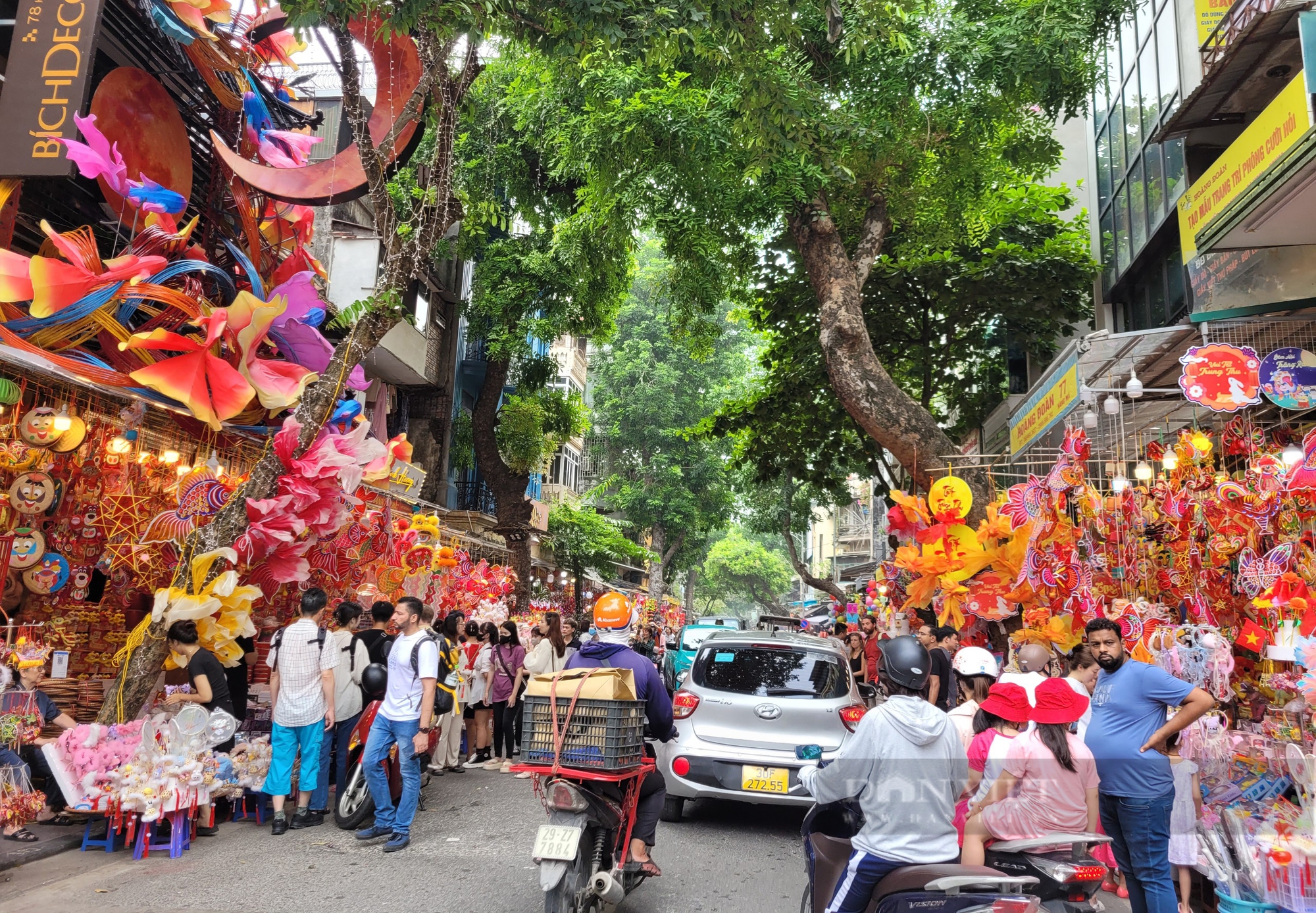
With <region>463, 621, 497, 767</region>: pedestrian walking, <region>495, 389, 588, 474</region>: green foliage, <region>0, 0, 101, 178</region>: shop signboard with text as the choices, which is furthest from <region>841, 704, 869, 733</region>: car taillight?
<region>495, 389, 588, 474</region>: green foliage

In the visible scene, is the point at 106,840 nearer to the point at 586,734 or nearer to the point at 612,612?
the point at 586,734

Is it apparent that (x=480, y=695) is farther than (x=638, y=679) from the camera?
Yes

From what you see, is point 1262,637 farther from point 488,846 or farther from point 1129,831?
point 488,846

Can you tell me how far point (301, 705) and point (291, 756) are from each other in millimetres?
422

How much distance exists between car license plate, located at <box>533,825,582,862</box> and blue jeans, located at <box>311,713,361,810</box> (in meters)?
3.47

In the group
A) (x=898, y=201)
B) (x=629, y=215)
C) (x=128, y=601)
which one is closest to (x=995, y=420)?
(x=898, y=201)

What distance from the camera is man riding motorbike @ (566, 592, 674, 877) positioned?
4.89 m

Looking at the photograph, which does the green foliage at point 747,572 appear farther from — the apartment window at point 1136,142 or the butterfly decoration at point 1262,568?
the butterfly decoration at point 1262,568

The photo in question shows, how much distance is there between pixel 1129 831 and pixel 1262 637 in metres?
2.50

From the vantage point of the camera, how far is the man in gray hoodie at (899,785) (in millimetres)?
3213

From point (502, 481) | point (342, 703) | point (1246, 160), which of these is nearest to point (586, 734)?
point (342, 703)

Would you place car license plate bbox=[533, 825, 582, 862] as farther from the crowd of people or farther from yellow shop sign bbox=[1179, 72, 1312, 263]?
yellow shop sign bbox=[1179, 72, 1312, 263]

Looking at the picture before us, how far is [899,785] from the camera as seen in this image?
3223 mm

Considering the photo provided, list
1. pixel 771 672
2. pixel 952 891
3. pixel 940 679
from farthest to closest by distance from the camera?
pixel 940 679, pixel 771 672, pixel 952 891
